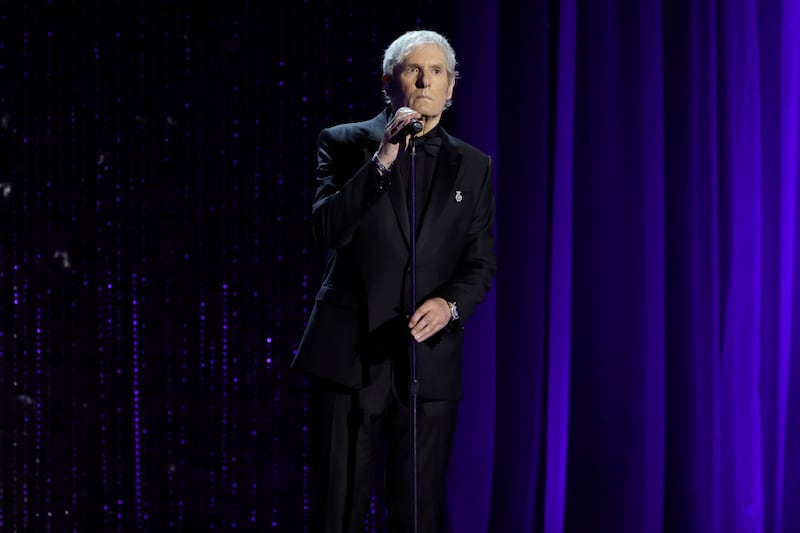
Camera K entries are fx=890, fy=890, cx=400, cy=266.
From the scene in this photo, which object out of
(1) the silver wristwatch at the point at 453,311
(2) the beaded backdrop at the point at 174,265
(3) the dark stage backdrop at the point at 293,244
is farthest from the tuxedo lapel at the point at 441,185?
(2) the beaded backdrop at the point at 174,265

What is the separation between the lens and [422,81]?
1.71 meters

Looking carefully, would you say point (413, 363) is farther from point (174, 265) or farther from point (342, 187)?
point (174, 265)

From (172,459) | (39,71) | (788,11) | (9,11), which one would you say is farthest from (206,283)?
(788,11)

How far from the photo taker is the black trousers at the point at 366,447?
1716mm

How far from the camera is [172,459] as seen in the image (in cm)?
293

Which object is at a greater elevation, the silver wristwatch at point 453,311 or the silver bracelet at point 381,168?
the silver bracelet at point 381,168

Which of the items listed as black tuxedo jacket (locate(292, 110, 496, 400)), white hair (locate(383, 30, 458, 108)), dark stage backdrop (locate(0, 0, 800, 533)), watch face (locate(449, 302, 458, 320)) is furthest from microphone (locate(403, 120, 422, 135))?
dark stage backdrop (locate(0, 0, 800, 533))

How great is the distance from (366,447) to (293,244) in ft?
4.35

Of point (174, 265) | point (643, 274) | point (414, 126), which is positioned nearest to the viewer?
point (414, 126)

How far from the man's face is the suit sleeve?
0.13m

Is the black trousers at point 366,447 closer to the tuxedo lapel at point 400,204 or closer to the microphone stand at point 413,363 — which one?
the microphone stand at point 413,363

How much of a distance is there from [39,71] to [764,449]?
2572 millimetres

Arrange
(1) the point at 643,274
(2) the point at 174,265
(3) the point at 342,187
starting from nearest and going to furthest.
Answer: (3) the point at 342,187, (1) the point at 643,274, (2) the point at 174,265

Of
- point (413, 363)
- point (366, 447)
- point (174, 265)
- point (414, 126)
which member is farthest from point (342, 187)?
point (174, 265)
